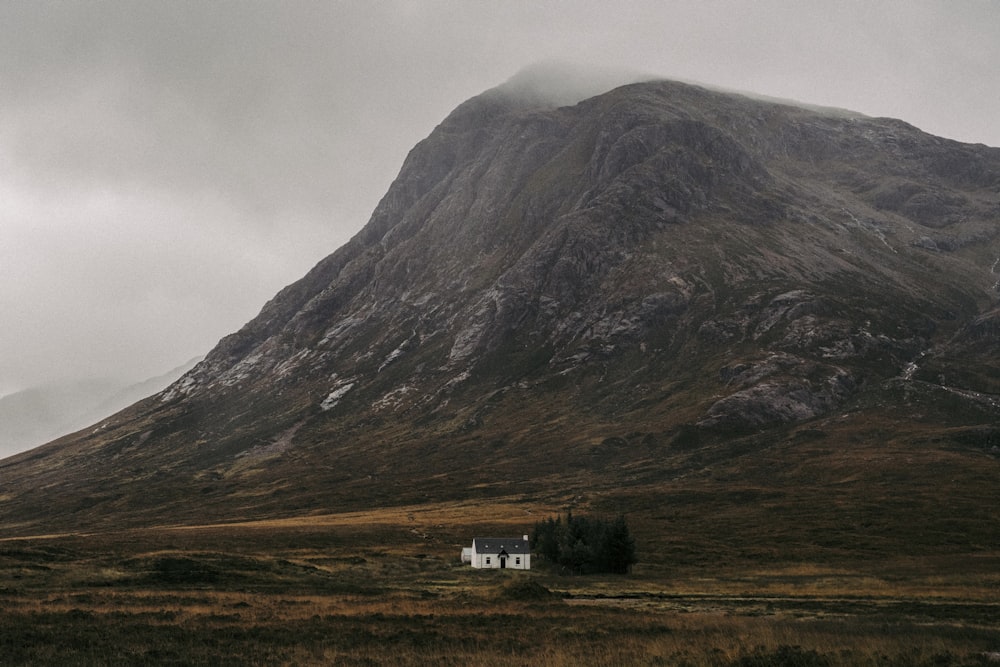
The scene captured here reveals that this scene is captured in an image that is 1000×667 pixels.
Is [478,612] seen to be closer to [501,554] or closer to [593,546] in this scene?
[593,546]

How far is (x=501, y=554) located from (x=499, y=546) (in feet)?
3.39

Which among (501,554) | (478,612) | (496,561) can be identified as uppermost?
(478,612)

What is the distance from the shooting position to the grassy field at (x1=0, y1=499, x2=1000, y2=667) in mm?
27359

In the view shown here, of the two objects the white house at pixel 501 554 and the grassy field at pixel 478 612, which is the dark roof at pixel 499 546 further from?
the grassy field at pixel 478 612

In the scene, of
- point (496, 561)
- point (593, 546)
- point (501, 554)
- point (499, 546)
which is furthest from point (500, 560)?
point (593, 546)

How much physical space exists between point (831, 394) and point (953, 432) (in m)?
42.4

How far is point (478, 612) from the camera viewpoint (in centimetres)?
4181

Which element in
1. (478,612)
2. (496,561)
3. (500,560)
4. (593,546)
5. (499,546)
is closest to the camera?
(478,612)

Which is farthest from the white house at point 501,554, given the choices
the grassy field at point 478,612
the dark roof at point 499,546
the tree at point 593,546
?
the tree at point 593,546

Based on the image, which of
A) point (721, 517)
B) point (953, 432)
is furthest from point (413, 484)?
point (953, 432)

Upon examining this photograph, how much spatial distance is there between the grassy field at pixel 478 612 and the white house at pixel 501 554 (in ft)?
7.79

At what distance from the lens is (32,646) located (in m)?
27.4

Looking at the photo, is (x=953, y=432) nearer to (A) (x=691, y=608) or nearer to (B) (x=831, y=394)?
(B) (x=831, y=394)

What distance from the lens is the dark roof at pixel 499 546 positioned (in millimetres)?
78500
